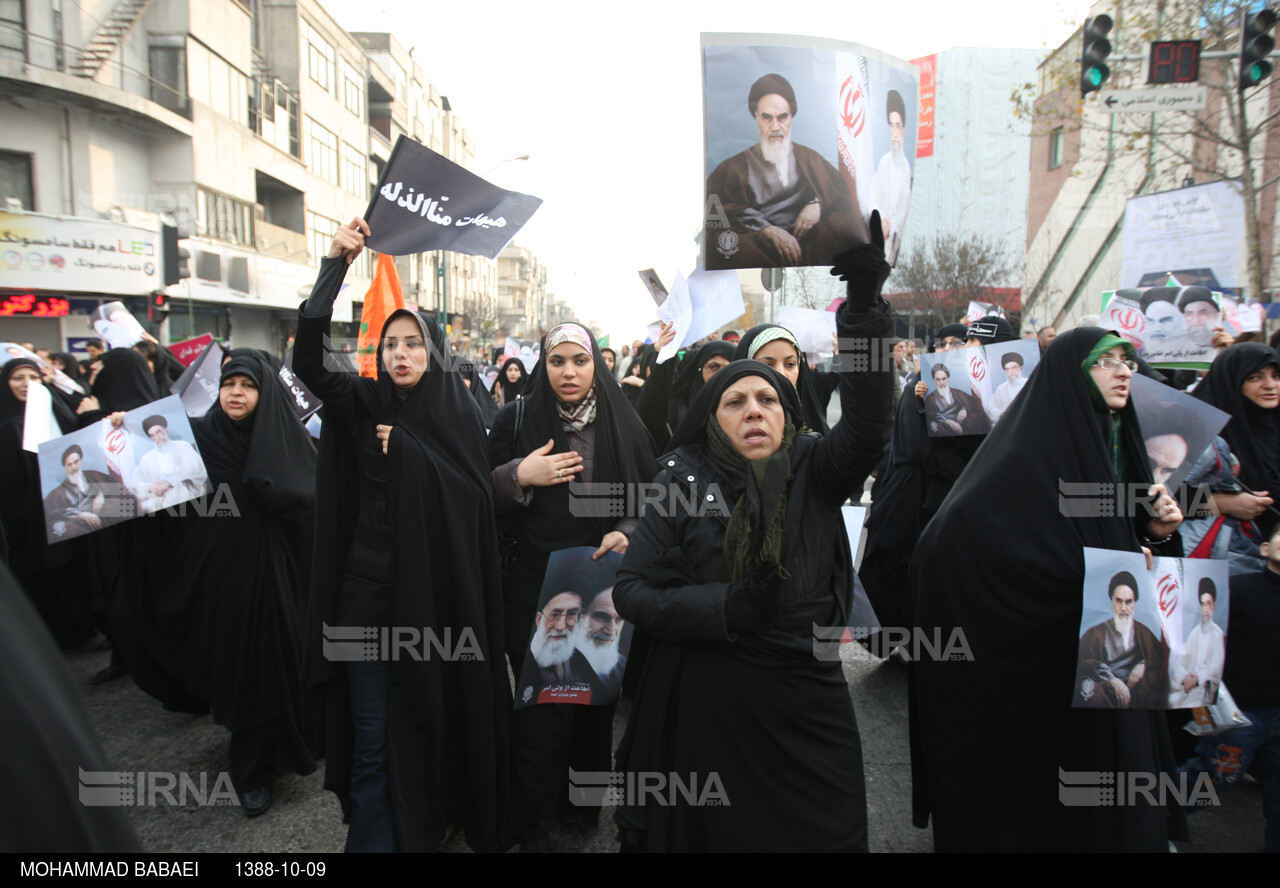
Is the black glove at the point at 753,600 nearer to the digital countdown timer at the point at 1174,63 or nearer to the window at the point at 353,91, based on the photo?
the digital countdown timer at the point at 1174,63

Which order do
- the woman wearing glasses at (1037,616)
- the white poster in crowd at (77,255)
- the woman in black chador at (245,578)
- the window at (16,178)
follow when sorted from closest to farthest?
1. the woman wearing glasses at (1037,616)
2. the woman in black chador at (245,578)
3. the white poster in crowd at (77,255)
4. the window at (16,178)

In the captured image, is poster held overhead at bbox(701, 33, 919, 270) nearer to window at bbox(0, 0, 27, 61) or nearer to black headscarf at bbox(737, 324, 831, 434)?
black headscarf at bbox(737, 324, 831, 434)

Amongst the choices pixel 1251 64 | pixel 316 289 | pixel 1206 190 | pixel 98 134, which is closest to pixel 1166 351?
pixel 1206 190

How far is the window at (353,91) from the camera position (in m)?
34.4

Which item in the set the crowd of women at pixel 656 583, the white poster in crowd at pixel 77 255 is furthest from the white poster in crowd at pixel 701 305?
the white poster in crowd at pixel 77 255

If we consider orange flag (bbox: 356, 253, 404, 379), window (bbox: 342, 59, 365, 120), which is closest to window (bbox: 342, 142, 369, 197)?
window (bbox: 342, 59, 365, 120)

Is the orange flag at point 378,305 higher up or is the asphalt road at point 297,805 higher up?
the orange flag at point 378,305

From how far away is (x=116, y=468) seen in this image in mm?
3682

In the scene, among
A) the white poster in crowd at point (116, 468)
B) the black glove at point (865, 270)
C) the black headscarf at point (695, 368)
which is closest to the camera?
the black glove at point (865, 270)

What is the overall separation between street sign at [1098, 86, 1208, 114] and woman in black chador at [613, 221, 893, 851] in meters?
8.89

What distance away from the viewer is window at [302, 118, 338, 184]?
100ft

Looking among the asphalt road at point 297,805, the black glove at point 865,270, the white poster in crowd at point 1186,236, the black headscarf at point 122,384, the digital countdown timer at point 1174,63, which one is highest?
the digital countdown timer at point 1174,63

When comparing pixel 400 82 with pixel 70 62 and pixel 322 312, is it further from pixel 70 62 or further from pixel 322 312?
pixel 322 312

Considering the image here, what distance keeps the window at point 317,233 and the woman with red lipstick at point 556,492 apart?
31823 mm
